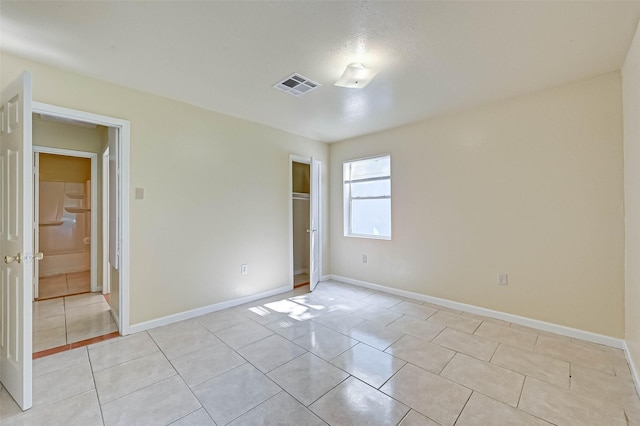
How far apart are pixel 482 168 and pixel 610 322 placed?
1.89 metres

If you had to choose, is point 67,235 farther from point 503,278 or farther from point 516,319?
point 516,319

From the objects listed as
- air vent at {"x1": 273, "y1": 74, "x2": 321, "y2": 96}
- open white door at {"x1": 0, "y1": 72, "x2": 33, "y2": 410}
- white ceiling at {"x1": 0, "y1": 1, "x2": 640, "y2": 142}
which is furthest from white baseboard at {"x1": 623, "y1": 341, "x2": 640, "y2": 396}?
open white door at {"x1": 0, "y1": 72, "x2": 33, "y2": 410}

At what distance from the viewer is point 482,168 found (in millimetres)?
3264

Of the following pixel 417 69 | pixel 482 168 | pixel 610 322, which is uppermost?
pixel 417 69

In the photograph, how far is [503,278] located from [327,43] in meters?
3.12

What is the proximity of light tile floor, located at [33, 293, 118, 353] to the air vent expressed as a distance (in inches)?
124

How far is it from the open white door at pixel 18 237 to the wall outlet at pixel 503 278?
165 inches

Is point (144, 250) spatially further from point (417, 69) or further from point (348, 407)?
point (417, 69)

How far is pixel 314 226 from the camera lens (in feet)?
15.1

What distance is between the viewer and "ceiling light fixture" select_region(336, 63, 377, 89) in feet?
7.63

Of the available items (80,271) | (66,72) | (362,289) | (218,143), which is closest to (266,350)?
(362,289)

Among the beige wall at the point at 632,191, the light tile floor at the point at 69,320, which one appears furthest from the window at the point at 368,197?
the light tile floor at the point at 69,320

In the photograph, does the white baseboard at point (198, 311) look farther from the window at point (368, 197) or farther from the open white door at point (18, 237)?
the window at point (368, 197)

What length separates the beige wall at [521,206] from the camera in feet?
8.38
